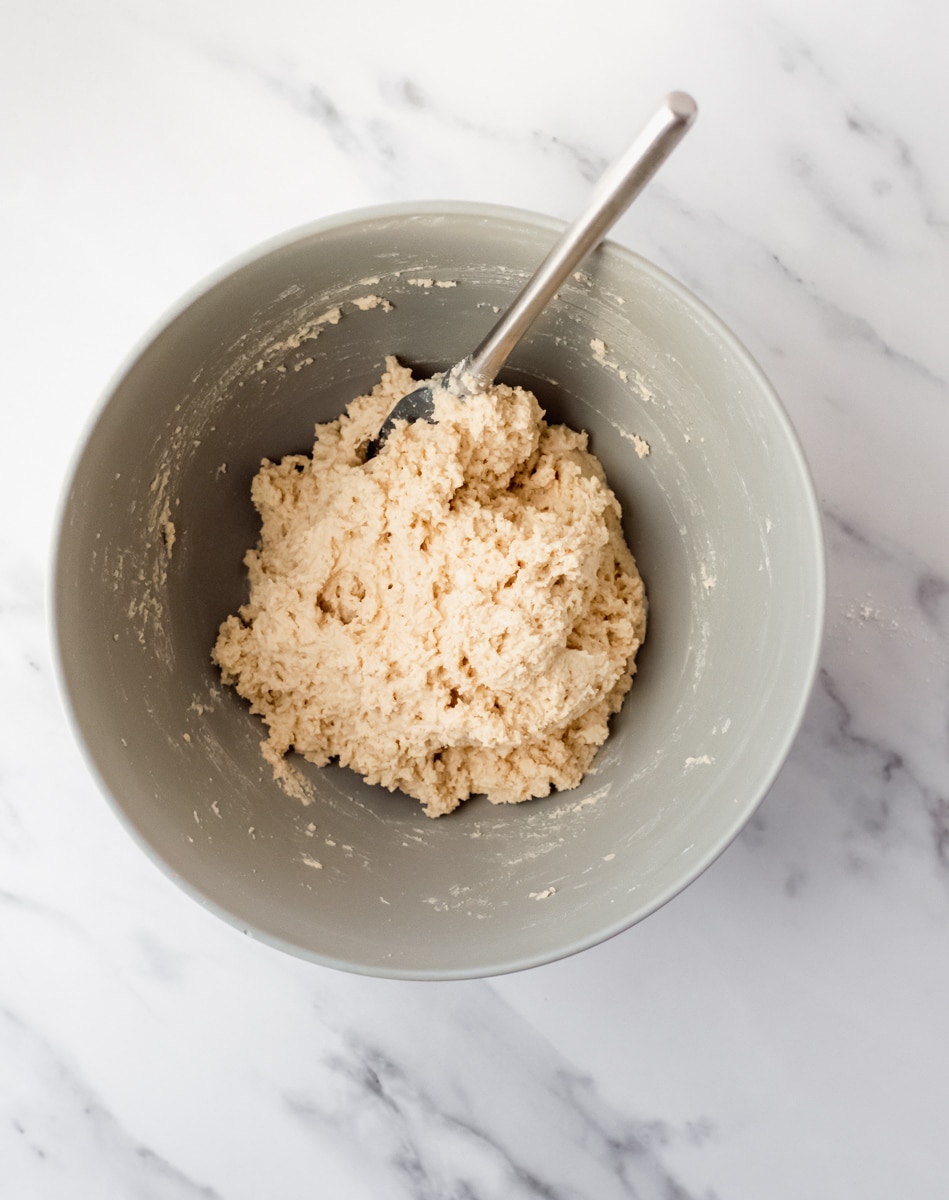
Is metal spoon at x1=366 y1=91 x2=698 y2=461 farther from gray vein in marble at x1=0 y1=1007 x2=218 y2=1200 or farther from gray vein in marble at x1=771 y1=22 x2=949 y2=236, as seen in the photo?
gray vein in marble at x1=0 y1=1007 x2=218 y2=1200

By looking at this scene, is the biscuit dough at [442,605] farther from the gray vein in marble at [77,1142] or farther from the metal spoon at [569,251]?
the gray vein in marble at [77,1142]

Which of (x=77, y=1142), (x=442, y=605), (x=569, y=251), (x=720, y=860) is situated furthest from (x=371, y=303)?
(x=77, y=1142)

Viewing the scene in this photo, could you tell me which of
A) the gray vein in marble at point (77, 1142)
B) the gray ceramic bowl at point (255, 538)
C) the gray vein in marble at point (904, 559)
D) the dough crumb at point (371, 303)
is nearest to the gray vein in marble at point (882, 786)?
the gray vein in marble at point (904, 559)

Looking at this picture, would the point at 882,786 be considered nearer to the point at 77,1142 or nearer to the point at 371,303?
the point at 371,303

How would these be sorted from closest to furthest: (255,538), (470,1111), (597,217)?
(597,217), (255,538), (470,1111)

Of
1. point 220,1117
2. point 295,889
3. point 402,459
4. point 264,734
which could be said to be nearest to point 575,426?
point 402,459

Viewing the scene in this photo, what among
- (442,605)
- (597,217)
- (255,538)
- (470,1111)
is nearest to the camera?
(597,217)

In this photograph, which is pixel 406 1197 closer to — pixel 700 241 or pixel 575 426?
pixel 575 426
